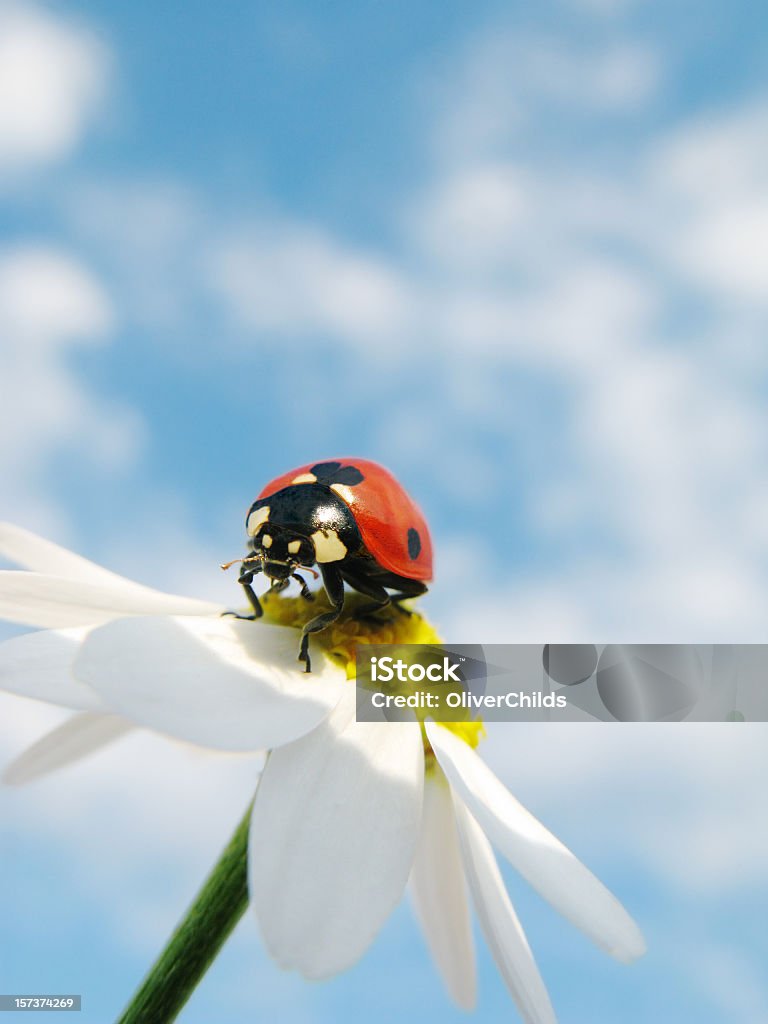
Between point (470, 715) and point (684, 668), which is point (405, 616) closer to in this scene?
point (470, 715)

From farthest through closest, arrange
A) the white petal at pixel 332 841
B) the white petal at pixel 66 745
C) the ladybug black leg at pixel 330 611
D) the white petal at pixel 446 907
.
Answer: the white petal at pixel 66 745, the white petal at pixel 446 907, the ladybug black leg at pixel 330 611, the white petal at pixel 332 841

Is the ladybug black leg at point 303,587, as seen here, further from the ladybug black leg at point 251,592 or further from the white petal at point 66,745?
the white petal at point 66,745

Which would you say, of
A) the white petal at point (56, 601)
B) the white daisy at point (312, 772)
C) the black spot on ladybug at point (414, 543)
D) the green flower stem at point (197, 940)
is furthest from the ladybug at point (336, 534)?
the green flower stem at point (197, 940)

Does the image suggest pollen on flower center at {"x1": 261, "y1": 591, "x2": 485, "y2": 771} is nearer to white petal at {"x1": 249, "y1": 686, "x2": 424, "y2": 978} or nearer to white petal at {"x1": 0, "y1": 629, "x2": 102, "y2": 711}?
white petal at {"x1": 249, "y1": 686, "x2": 424, "y2": 978}

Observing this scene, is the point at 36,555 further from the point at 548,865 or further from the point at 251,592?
the point at 548,865

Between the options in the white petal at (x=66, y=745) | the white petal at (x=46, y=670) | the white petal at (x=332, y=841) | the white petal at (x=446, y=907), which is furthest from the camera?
the white petal at (x=66, y=745)

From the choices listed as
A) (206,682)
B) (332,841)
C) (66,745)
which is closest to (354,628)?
(206,682)
